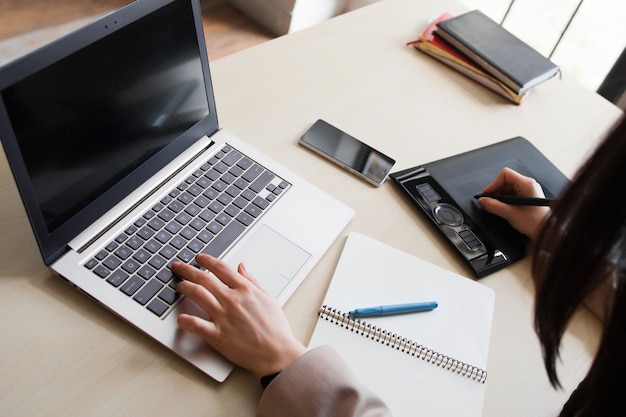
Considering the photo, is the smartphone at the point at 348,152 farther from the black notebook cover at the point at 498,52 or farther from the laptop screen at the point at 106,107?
the black notebook cover at the point at 498,52

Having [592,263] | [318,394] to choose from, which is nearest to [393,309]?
[318,394]

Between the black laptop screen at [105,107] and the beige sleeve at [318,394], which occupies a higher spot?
the black laptop screen at [105,107]

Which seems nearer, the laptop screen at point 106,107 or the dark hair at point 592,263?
the dark hair at point 592,263

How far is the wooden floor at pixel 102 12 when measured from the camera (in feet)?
7.14

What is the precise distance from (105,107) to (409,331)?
19.6 inches

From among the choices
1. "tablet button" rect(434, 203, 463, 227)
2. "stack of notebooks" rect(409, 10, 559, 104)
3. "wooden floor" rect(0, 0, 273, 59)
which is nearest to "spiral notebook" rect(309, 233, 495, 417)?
"tablet button" rect(434, 203, 463, 227)

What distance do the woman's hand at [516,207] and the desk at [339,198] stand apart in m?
0.08

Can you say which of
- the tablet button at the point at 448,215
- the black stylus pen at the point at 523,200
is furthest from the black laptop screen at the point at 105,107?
the black stylus pen at the point at 523,200

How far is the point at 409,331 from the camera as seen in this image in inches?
27.7

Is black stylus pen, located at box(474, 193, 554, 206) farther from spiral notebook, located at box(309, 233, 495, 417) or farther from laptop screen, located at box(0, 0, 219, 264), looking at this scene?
laptop screen, located at box(0, 0, 219, 264)

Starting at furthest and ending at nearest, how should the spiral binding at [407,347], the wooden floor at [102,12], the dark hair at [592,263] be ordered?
the wooden floor at [102,12], the spiral binding at [407,347], the dark hair at [592,263]

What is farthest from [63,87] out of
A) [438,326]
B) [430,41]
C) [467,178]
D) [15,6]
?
[15,6]

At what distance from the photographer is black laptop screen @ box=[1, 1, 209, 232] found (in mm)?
568

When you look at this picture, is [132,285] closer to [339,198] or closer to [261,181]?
[261,181]
